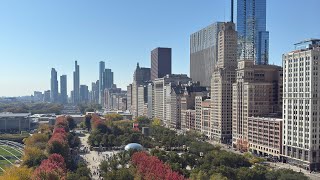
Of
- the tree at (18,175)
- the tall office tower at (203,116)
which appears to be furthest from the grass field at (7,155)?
the tall office tower at (203,116)

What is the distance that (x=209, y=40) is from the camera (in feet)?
625

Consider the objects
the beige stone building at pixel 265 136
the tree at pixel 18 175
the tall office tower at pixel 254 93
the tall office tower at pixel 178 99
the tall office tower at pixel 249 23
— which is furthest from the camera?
the tall office tower at pixel 249 23

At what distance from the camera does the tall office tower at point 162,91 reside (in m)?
172

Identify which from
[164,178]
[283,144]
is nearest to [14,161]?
[164,178]

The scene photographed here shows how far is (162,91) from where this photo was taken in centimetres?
17388

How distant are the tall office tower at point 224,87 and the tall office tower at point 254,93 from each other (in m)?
9.84

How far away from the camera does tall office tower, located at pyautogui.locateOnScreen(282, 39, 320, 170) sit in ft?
243

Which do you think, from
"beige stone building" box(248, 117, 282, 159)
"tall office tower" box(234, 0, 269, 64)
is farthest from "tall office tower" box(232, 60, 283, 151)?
"tall office tower" box(234, 0, 269, 64)

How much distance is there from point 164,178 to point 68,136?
2359 inches

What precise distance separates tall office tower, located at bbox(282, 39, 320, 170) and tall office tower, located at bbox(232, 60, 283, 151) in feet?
43.2

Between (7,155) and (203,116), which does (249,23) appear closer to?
(203,116)

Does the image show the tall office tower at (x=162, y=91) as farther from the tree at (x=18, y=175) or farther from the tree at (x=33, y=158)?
the tree at (x=18, y=175)

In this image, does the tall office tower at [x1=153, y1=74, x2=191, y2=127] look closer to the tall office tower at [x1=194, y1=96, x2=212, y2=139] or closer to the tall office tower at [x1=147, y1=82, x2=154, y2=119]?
the tall office tower at [x1=147, y1=82, x2=154, y2=119]

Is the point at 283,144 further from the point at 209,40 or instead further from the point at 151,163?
the point at 209,40
